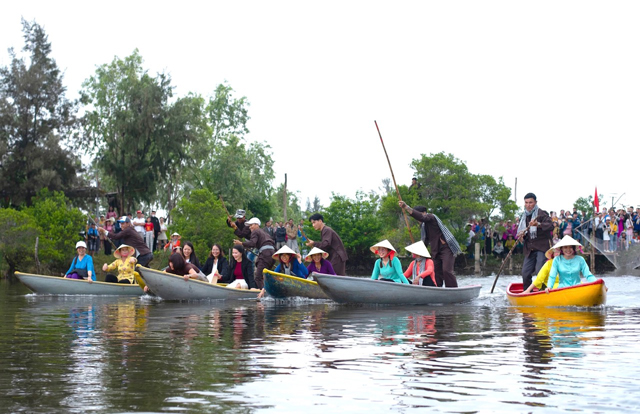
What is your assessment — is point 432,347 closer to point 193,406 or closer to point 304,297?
point 193,406

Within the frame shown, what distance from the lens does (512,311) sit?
13453mm

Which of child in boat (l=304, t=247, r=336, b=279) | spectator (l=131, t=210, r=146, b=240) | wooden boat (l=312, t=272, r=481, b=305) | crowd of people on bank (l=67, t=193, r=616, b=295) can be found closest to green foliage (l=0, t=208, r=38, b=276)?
spectator (l=131, t=210, r=146, b=240)

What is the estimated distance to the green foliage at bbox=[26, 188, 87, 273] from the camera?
30531 mm

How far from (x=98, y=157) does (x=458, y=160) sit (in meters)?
19.4

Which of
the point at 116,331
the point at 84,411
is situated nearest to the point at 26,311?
the point at 116,331

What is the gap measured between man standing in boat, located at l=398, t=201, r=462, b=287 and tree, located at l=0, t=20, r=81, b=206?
84.5 feet

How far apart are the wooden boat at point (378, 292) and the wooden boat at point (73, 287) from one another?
5795 millimetres

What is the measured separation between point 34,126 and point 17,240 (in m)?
10.8

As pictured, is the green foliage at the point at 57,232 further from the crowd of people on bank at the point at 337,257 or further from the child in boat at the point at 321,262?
the child in boat at the point at 321,262

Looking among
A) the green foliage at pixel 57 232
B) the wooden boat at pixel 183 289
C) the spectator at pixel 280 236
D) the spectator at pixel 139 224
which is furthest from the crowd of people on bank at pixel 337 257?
the green foliage at pixel 57 232

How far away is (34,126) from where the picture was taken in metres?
39.2

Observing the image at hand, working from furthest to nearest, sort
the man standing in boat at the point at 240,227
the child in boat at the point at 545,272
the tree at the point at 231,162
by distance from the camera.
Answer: the tree at the point at 231,162, the man standing in boat at the point at 240,227, the child in boat at the point at 545,272

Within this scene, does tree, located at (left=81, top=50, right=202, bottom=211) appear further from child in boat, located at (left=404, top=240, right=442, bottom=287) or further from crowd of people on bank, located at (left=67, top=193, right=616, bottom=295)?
child in boat, located at (left=404, top=240, right=442, bottom=287)

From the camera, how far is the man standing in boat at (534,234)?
573 inches
